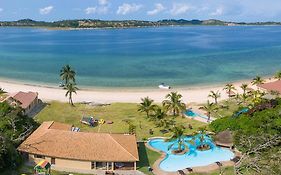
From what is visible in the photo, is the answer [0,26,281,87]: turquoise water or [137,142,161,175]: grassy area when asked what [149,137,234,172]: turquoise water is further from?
[0,26,281,87]: turquoise water

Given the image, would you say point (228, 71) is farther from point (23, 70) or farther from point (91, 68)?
point (23, 70)

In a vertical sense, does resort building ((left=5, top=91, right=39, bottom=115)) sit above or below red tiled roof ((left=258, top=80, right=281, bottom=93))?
below

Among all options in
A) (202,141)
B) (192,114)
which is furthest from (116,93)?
(202,141)

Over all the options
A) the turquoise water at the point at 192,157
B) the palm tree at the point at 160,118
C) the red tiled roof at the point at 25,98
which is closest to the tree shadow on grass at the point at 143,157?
the turquoise water at the point at 192,157

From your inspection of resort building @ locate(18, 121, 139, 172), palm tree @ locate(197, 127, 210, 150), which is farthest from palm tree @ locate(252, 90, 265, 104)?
resort building @ locate(18, 121, 139, 172)

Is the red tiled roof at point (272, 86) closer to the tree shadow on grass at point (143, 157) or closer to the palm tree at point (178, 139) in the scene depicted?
the palm tree at point (178, 139)

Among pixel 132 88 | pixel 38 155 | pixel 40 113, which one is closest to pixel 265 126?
pixel 38 155
